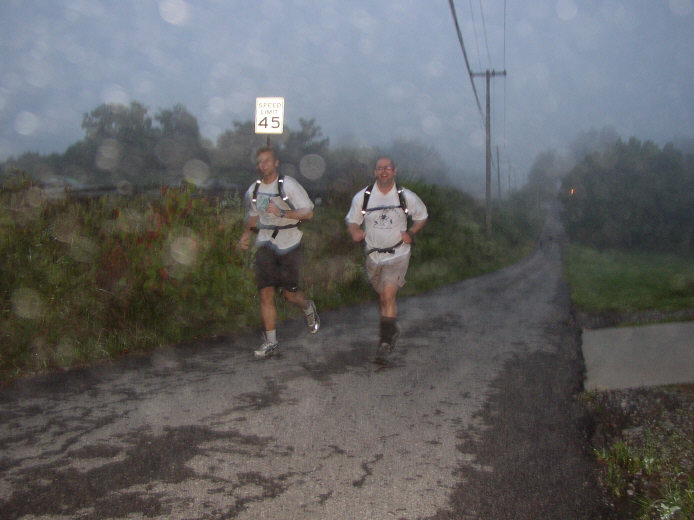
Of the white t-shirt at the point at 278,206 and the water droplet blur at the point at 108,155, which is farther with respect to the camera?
the water droplet blur at the point at 108,155

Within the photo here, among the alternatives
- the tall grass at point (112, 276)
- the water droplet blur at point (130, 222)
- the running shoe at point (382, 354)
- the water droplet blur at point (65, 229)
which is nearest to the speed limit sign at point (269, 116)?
the tall grass at point (112, 276)

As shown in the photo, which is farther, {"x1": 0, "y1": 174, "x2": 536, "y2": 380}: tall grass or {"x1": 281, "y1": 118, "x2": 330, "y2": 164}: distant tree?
{"x1": 281, "y1": 118, "x2": 330, "y2": 164}: distant tree

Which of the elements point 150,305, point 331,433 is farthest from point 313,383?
point 150,305

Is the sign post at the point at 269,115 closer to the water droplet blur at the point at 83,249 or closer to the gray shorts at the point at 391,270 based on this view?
the water droplet blur at the point at 83,249

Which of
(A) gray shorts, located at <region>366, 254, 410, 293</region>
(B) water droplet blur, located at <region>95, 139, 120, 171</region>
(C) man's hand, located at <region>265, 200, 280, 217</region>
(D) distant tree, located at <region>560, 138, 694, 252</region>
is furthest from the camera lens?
(D) distant tree, located at <region>560, 138, 694, 252</region>

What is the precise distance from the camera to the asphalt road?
121 inches

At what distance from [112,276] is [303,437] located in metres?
4.08

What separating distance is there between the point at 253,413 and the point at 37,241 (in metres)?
4.03

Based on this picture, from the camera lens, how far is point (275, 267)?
21.2 feet

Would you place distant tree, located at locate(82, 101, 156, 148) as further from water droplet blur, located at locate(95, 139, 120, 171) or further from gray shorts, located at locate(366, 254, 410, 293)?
gray shorts, located at locate(366, 254, 410, 293)

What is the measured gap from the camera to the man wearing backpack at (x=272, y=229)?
20.4 feet

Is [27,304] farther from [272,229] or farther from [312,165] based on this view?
[312,165]

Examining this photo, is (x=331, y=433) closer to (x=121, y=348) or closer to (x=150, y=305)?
(x=121, y=348)

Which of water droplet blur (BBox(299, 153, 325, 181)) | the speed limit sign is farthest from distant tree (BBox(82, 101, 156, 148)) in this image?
the speed limit sign
